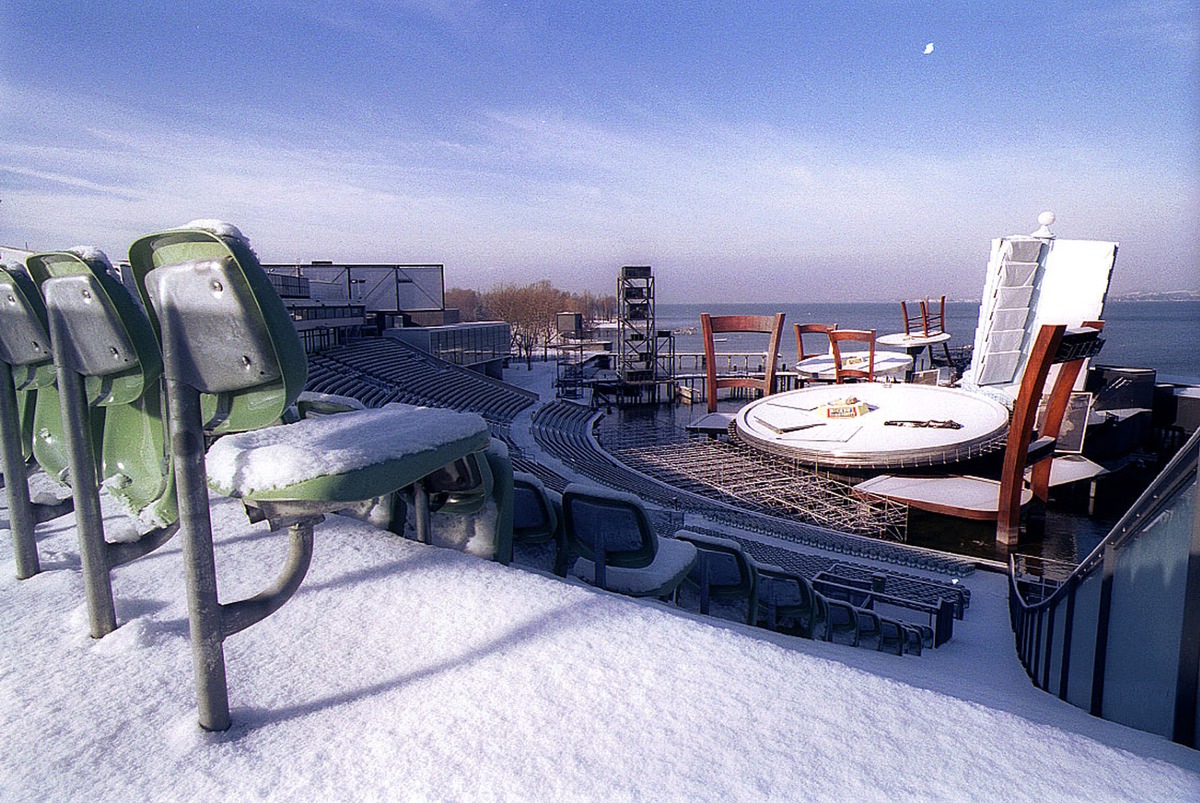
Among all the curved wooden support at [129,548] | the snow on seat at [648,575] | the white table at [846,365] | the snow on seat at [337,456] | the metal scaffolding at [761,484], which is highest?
the snow on seat at [337,456]

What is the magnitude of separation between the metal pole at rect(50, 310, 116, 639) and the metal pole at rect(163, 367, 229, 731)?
93 centimetres

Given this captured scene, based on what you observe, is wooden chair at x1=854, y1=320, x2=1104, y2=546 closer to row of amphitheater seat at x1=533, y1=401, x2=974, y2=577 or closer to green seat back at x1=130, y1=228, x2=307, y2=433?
row of amphitheater seat at x1=533, y1=401, x2=974, y2=577

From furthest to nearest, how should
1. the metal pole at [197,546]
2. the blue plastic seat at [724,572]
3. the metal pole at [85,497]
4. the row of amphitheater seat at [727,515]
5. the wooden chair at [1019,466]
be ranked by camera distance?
1. the wooden chair at [1019,466]
2. the row of amphitheater seat at [727,515]
3. the blue plastic seat at [724,572]
4. the metal pole at [85,497]
5. the metal pole at [197,546]

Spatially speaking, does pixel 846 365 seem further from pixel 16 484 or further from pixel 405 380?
pixel 16 484

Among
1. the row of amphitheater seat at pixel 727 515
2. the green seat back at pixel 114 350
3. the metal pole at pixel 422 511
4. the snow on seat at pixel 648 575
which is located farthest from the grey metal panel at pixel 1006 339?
the green seat back at pixel 114 350

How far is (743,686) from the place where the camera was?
7.27 ft

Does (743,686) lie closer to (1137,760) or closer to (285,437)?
(1137,760)

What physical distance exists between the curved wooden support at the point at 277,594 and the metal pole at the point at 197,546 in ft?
0.24

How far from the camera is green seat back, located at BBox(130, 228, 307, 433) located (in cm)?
177

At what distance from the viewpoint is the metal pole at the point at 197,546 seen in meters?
1.93

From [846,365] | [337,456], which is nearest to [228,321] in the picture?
[337,456]

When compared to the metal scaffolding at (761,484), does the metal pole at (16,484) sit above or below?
above

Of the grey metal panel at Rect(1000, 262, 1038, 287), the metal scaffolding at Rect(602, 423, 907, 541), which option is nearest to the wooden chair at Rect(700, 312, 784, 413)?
the metal scaffolding at Rect(602, 423, 907, 541)

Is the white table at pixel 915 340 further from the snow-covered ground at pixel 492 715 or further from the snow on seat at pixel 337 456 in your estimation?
the snow on seat at pixel 337 456
